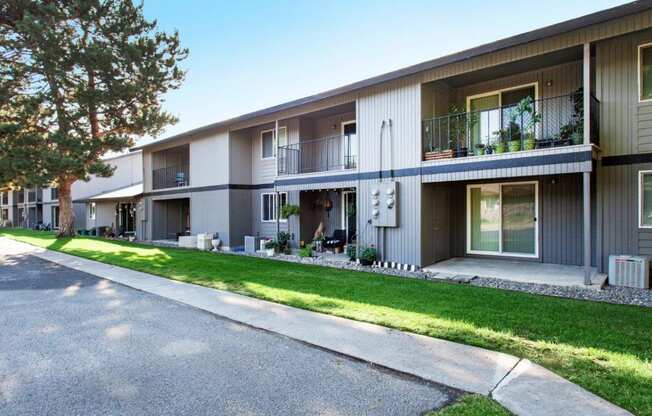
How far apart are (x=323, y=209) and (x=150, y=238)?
39.8ft

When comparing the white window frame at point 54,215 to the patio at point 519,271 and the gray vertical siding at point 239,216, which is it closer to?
the gray vertical siding at point 239,216

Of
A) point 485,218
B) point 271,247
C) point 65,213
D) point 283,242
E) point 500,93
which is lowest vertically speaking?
point 271,247

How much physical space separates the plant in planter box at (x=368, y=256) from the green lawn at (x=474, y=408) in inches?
318

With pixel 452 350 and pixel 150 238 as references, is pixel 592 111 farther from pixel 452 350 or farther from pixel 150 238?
pixel 150 238

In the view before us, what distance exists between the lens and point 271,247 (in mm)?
14688

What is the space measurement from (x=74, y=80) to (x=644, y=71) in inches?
919

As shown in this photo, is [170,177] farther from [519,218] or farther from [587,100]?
[587,100]

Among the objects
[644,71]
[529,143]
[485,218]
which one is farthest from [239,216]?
[644,71]

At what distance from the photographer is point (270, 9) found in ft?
50.6

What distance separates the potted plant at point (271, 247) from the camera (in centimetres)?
1442

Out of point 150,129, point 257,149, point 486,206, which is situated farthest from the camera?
point 150,129

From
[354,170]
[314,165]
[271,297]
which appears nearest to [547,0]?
[354,170]

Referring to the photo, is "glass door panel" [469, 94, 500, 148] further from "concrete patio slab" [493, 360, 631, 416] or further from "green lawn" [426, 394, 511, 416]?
"green lawn" [426, 394, 511, 416]

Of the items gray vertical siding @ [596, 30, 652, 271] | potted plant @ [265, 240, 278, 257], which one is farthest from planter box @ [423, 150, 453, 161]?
potted plant @ [265, 240, 278, 257]
